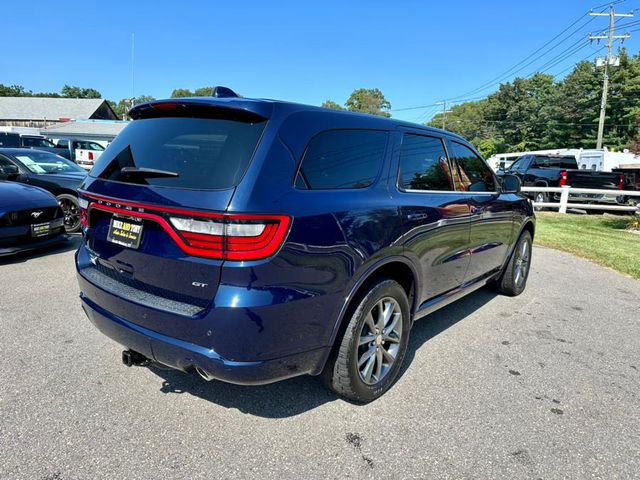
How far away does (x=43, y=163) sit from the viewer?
8727 mm

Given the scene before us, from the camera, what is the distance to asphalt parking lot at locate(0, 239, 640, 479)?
2.41 metres

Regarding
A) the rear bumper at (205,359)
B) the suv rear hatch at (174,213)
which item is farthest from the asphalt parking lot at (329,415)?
the suv rear hatch at (174,213)

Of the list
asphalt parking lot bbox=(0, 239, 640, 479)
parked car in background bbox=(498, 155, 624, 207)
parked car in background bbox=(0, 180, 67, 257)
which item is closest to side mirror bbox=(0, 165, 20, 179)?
parked car in background bbox=(0, 180, 67, 257)

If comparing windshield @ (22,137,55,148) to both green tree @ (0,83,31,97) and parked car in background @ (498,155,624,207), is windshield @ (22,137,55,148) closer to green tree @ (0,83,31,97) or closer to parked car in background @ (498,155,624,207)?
parked car in background @ (498,155,624,207)

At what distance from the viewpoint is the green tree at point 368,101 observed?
11816 cm

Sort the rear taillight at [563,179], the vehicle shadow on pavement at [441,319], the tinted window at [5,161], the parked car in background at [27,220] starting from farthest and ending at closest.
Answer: the rear taillight at [563,179] → the tinted window at [5,161] → the parked car in background at [27,220] → the vehicle shadow on pavement at [441,319]

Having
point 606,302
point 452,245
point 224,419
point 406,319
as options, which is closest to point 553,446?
point 406,319

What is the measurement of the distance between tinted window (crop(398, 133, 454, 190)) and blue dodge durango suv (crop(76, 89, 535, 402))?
0.03m

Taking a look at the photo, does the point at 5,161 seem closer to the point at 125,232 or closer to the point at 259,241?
the point at 125,232

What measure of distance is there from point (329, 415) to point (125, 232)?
166 cm

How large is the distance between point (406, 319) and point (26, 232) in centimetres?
549

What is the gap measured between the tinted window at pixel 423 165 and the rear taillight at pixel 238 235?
1.27 meters

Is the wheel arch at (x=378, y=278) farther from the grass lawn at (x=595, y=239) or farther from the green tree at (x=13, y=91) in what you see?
the green tree at (x=13, y=91)

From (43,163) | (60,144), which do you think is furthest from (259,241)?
(60,144)
